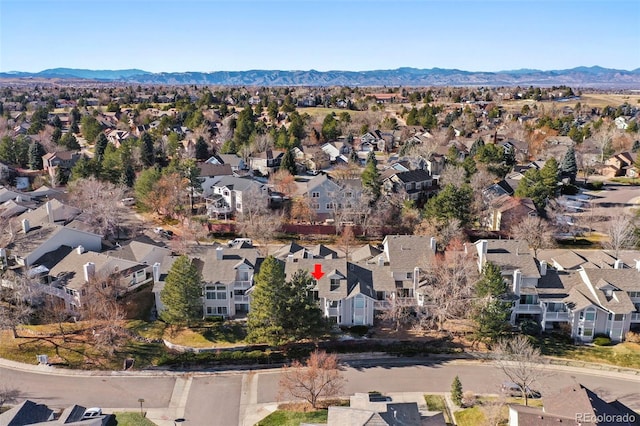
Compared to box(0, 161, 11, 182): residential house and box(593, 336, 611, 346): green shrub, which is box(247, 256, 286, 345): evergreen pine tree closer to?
box(593, 336, 611, 346): green shrub

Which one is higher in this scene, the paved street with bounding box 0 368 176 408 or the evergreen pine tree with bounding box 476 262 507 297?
the evergreen pine tree with bounding box 476 262 507 297

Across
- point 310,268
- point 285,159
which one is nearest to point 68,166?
point 285,159

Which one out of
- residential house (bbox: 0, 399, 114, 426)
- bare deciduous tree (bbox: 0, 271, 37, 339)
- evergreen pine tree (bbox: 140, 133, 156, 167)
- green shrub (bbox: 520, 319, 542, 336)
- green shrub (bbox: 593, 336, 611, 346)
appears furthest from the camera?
evergreen pine tree (bbox: 140, 133, 156, 167)

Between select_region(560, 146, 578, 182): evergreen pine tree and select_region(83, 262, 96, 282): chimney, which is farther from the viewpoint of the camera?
select_region(560, 146, 578, 182): evergreen pine tree

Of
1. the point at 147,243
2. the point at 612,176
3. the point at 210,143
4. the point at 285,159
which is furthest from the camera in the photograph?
the point at 210,143

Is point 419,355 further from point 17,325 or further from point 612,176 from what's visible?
point 612,176

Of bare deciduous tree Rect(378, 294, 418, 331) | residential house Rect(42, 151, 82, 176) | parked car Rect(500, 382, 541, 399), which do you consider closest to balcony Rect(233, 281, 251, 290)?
bare deciduous tree Rect(378, 294, 418, 331)

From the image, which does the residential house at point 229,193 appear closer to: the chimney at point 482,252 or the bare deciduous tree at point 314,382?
the chimney at point 482,252

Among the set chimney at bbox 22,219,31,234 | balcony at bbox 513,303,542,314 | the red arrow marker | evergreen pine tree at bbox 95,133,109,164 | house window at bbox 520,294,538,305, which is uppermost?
evergreen pine tree at bbox 95,133,109,164
